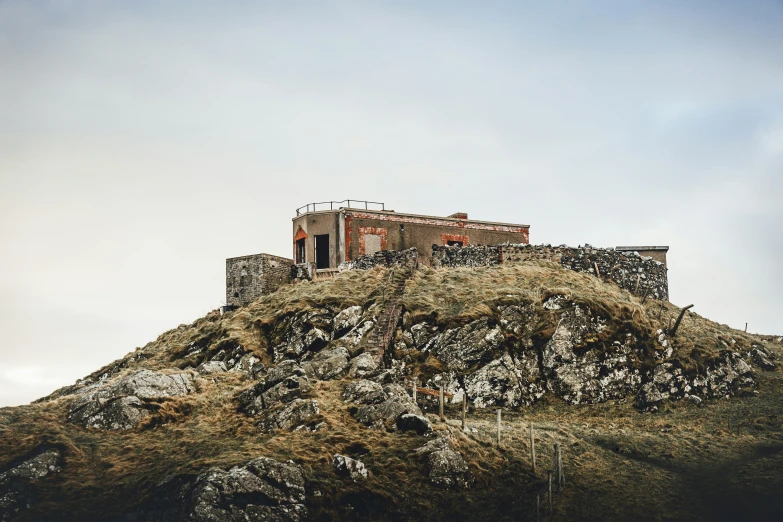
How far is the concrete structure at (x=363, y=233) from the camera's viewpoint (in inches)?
1783

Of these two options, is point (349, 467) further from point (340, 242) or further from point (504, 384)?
point (340, 242)

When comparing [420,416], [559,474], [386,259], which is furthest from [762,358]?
[420,416]

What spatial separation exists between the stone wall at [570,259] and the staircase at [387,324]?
5.23 metres

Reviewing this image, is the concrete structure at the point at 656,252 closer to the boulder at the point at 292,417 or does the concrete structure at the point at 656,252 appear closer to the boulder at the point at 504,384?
the boulder at the point at 504,384

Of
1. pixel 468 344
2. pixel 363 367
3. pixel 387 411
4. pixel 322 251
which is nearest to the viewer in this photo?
pixel 387 411

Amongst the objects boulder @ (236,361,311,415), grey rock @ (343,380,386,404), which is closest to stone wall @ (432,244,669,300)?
grey rock @ (343,380,386,404)

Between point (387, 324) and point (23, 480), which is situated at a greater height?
point (387, 324)

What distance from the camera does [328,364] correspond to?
3067 centimetres

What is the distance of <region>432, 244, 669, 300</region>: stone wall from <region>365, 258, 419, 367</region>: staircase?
5.23 meters

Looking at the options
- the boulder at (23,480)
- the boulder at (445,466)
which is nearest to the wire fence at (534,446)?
the boulder at (445,466)

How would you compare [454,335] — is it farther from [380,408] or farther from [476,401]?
[380,408]

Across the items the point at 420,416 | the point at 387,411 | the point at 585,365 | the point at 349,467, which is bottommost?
the point at 349,467

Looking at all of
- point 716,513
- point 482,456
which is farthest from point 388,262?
point 716,513

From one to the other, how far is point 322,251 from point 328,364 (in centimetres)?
1655
